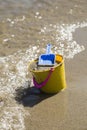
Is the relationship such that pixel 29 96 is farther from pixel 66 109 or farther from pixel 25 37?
pixel 25 37

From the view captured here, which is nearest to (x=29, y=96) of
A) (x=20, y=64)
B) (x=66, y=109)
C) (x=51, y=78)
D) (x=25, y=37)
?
(x=51, y=78)

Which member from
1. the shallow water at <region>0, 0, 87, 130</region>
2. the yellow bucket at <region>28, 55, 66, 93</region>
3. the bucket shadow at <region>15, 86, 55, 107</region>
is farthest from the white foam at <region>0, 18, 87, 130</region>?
the yellow bucket at <region>28, 55, 66, 93</region>

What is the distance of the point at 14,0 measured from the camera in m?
9.16

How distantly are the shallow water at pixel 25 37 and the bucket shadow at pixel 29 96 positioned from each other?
9cm

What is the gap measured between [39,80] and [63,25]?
288 cm

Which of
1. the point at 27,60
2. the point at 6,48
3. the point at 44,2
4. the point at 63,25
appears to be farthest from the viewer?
the point at 44,2

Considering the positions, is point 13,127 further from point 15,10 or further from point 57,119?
point 15,10

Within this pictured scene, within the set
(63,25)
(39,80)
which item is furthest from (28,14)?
(39,80)

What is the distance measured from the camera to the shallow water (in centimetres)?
525

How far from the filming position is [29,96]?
5.44 m

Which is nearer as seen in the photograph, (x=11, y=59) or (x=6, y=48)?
(x=11, y=59)

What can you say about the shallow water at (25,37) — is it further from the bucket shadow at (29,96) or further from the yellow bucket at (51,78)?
the yellow bucket at (51,78)

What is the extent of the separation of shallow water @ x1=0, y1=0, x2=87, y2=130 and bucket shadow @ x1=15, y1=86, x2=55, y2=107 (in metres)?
0.09

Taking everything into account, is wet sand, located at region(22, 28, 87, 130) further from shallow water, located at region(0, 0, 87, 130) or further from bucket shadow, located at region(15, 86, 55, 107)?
shallow water, located at region(0, 0, 87, 130)
